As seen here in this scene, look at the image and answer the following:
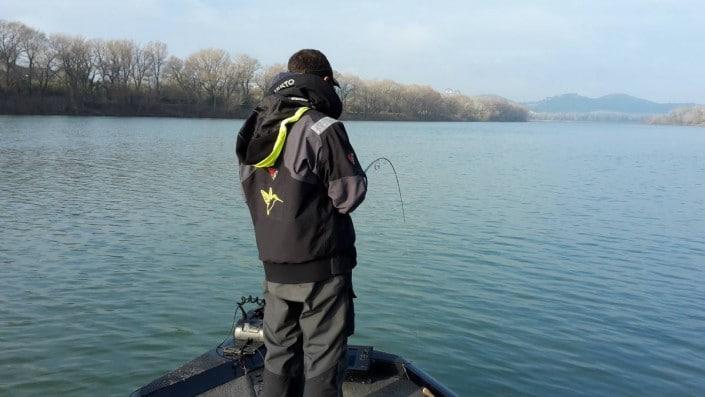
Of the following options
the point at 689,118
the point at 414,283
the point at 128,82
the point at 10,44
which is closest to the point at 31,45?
the point at 10,44

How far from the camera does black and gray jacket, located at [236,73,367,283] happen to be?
→ 3.31m

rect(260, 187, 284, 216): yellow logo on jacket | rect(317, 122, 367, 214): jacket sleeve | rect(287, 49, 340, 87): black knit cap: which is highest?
rect(287, 49, 340, 87): black knit cap

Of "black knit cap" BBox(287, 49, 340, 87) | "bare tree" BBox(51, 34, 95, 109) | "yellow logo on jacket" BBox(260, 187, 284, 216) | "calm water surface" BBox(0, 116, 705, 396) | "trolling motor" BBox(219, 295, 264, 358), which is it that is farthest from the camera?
"bare tree" BBox(51, 34, 95, 109)

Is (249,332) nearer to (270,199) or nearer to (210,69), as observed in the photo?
(270,199)

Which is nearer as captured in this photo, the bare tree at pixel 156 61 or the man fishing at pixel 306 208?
the man fishing at pixel 306 208

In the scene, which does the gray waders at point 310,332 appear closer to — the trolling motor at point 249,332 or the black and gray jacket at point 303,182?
the black and gray jacket at point 303,182

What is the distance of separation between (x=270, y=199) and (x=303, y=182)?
0.25 meters

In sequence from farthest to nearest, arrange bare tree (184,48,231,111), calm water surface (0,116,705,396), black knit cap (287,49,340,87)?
bare tree (184,48,231,111) < calm water surface (0,116,705,396) < black knit cap (287,49,340,87)

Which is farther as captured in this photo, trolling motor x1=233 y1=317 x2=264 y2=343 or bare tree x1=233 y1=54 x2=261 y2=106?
bare tree x1=233 y1=54 x2=261 y2=106

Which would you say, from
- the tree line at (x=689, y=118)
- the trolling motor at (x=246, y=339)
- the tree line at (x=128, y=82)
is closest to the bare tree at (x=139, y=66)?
the tree line at (x=128, y=82)

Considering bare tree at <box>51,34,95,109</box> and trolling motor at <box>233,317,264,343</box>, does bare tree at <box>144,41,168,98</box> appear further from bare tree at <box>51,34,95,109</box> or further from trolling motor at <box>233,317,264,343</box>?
trolling motor at <box>233,317,264,343</box>

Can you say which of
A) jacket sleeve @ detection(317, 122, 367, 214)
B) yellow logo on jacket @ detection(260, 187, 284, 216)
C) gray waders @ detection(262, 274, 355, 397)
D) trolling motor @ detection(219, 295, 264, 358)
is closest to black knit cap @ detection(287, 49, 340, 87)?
jacket sleeve @ detection(317, 122, 367, 214)

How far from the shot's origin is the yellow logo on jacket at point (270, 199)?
3.42 metres

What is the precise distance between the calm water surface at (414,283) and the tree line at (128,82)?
2096 inches
